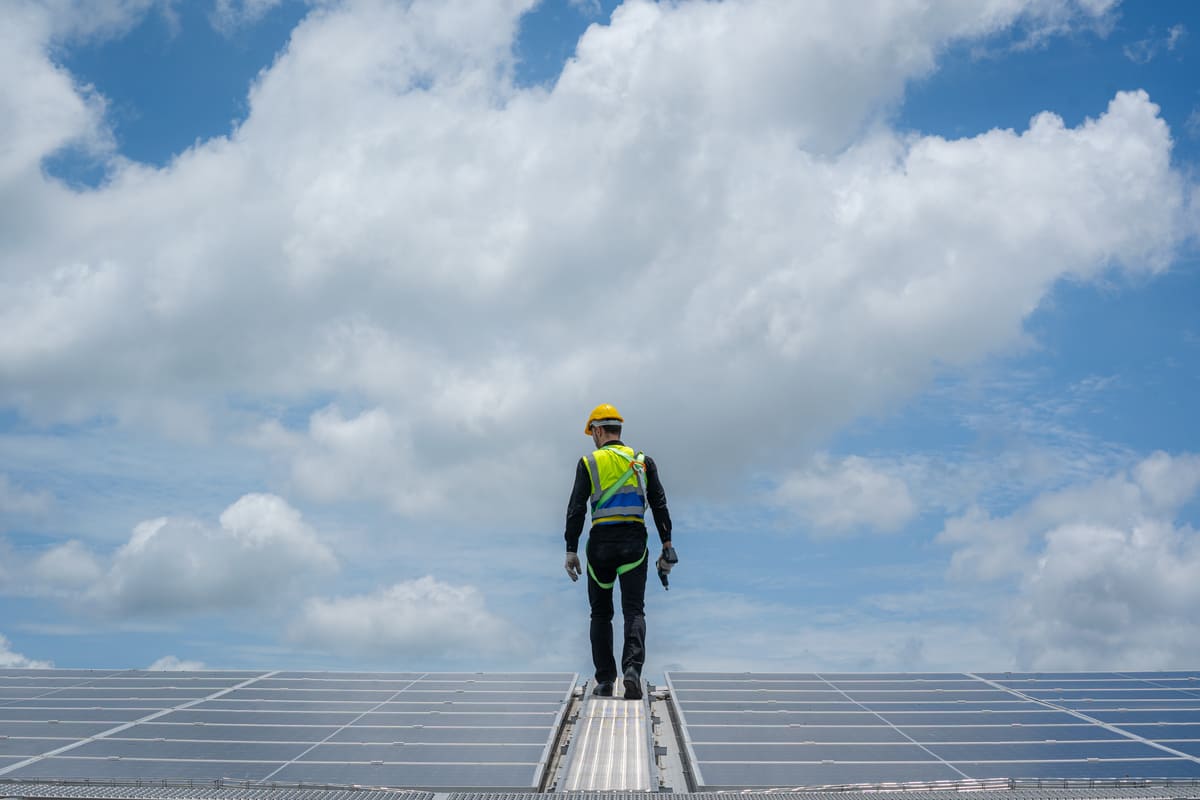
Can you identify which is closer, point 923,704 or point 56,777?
point 56,777

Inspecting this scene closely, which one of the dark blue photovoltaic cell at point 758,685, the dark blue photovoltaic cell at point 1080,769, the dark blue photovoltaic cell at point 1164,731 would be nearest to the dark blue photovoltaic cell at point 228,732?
the dark blue photovoltaic cell at point 758,685

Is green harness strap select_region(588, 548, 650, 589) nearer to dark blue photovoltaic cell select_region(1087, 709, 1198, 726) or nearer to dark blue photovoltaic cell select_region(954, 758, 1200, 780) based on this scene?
dark blue photovoltaic cell select_region(954, 758, 1200, 780)

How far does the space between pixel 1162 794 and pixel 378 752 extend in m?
5.86

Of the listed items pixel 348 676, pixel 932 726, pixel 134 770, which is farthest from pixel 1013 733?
pixel 348 676

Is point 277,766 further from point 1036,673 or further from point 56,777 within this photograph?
point 1036,673

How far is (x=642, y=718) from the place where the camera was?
979 centimetres

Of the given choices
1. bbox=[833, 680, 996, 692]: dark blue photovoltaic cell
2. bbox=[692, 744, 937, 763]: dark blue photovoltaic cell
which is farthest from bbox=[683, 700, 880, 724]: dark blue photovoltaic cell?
bbox=[833, 680, 996, 692]: dark blue photovoltaic cell

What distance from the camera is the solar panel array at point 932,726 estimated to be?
24.9 ft

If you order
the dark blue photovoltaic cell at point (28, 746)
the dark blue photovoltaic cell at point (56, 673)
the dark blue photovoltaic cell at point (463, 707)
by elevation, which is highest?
the dark blue photovoltaic cell at point (56, 673)

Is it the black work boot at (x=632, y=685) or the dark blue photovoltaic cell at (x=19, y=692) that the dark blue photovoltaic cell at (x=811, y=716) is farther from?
the dark blue photovoltaic cell at (x=19, y=692)

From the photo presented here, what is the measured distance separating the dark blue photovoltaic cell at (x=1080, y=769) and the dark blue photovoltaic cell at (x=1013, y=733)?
93 centimetres

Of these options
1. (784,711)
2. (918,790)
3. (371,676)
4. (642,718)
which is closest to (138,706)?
(371,676)

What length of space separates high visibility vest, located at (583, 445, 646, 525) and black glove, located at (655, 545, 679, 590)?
2.06 ft

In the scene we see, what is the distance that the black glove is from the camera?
12.0 metres
